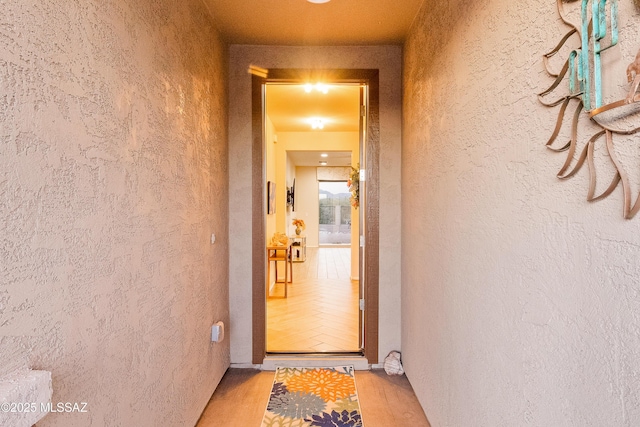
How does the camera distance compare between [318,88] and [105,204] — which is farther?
[318,88]

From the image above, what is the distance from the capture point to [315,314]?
4.25 metres

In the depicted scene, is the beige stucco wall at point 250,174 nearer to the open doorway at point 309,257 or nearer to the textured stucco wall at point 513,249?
the open doorway at point 309,257

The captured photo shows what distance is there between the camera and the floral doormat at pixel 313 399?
2.16m

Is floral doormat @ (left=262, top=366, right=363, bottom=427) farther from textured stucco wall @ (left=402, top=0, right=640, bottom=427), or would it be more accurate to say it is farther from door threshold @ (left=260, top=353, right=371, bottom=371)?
textured stucco wall @ (left=402, top=0, right=640, bottom=427)

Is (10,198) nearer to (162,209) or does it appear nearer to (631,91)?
(162,209)

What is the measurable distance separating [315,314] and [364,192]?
1959 mm

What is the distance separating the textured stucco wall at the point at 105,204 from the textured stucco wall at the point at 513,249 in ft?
4.19

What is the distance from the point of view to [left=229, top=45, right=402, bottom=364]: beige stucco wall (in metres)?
2.83

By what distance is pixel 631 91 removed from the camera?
2.23 feet

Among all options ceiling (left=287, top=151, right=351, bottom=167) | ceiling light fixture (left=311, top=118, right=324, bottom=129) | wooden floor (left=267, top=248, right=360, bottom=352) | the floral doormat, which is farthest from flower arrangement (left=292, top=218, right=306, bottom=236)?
the floral doormat

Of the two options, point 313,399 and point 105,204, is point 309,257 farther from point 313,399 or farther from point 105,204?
point 105,204

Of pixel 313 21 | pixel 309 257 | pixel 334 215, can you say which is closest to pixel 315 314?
pixel 313 21

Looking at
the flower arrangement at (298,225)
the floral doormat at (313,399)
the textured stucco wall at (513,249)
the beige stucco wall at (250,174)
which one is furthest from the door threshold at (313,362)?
the flower arrangement at (298,225)

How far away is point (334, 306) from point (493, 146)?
144 inches
